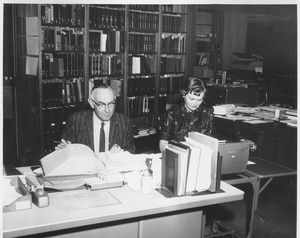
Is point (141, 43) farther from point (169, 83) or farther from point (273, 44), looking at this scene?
point (273, 44)

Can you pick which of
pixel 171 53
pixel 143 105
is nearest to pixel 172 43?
pixel 171 53

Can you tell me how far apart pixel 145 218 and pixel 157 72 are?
146 inches

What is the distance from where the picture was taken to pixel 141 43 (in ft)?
17.4

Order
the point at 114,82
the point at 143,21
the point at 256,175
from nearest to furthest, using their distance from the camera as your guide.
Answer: the point at 256,175
the point at 114,82
the point at 143,21

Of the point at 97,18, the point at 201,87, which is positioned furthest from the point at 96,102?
the point at 97,18

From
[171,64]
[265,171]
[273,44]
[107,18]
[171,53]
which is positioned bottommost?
[265,171]

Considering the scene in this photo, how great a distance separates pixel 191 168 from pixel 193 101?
4.15 feet

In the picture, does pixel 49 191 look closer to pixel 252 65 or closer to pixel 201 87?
pixel 201 87

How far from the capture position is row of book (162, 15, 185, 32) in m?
5.58

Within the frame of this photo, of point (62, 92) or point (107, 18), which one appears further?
point (107, 18)

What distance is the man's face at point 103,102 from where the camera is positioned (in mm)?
2908

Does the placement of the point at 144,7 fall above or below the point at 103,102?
above

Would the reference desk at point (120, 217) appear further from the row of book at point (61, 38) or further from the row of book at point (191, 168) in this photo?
the row of book at point (61, 38)

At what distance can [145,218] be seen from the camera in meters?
2.01
